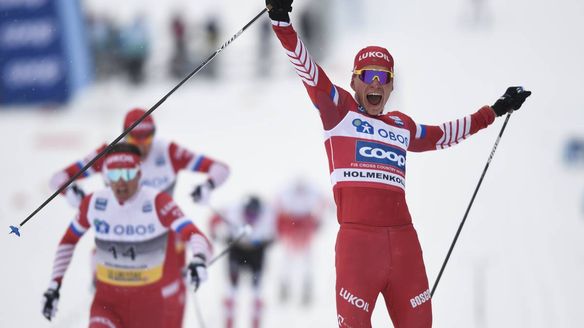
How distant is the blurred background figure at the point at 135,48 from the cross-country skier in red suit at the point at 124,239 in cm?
1539

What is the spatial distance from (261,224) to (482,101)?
1237cm

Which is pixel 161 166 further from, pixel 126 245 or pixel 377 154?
pixel 377 154

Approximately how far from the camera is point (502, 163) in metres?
18.0

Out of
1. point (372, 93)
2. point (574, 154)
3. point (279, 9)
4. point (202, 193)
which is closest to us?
point (279, 9)

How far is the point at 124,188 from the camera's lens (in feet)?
20.4

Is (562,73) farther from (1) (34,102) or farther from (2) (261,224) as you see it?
(2) (261,224)

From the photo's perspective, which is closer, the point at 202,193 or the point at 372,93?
the point at 372,93

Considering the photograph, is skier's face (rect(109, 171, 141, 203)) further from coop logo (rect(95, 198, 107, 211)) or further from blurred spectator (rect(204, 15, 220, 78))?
blurred spectator (rect(204, 15, 220, 78))

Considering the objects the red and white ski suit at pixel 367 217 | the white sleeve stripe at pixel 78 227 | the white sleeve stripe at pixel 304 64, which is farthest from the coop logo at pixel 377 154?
the white sleeve stripe at pixel 78 227

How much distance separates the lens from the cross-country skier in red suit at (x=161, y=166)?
7.56 m

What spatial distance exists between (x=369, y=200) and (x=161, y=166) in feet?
10.3

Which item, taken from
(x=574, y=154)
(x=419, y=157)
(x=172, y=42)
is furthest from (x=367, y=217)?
(x=172, y=42)

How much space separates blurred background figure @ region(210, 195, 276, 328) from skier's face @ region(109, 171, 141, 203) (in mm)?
3979

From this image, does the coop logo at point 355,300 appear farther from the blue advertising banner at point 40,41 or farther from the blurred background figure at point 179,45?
the blurred background figure at point 179,45
